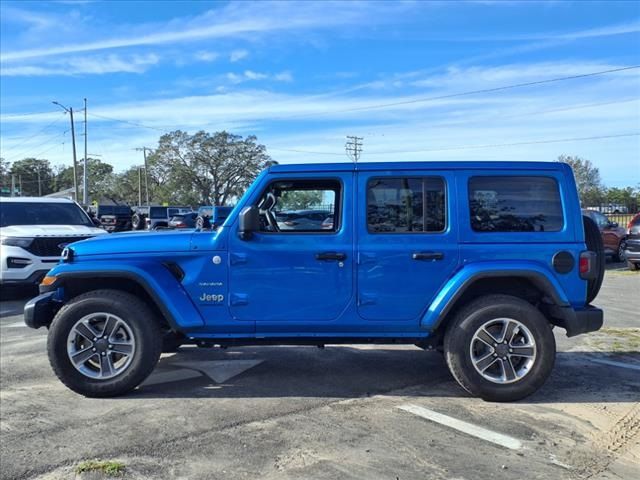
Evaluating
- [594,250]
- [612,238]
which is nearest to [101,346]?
[594,250]

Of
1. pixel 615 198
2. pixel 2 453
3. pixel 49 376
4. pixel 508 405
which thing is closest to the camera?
pixel 2 453

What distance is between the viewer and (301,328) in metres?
4.68

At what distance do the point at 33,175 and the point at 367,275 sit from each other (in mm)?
129035

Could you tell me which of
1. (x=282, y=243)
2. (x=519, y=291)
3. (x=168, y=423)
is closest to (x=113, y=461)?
(x=168, y=423)

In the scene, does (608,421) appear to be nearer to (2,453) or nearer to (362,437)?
(362,437)

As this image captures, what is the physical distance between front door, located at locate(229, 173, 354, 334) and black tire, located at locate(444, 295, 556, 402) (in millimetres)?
1014

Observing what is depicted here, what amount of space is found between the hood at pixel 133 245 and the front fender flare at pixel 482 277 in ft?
7.06

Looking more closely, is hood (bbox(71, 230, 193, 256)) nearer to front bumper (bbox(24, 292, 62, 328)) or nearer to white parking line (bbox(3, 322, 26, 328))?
front bumper (bbox(24, 292, 62, 328))

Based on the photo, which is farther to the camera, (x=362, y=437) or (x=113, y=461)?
(x=362, y=437)

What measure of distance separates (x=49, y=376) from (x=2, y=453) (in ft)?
6.03

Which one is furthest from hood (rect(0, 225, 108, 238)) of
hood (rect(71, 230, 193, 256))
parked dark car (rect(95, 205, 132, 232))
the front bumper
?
parked dark car (rect(95, 205, 132, 232))

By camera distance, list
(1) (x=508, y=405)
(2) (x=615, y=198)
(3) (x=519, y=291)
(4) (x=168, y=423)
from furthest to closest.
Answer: (2) (x=615, y=198) < (3) (x=519, y=291) < (1) (x=508, y=405) < (4) (x=168, y=423)

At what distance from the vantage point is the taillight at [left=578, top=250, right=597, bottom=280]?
4578 mm

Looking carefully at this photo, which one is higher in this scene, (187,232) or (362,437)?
(187,232)
